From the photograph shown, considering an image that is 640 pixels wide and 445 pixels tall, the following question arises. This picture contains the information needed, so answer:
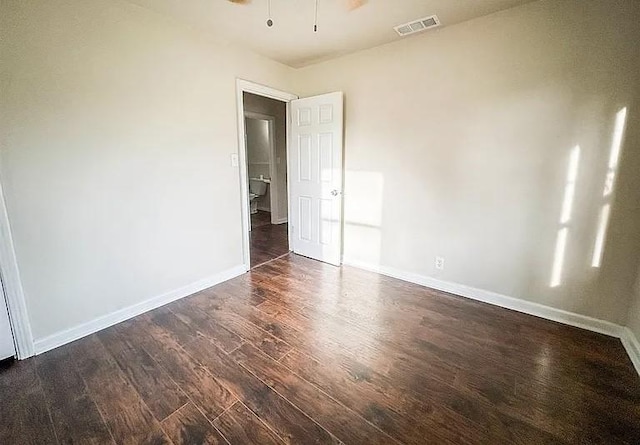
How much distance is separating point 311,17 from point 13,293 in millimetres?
2892

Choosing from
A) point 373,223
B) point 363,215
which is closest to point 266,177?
point 363,215

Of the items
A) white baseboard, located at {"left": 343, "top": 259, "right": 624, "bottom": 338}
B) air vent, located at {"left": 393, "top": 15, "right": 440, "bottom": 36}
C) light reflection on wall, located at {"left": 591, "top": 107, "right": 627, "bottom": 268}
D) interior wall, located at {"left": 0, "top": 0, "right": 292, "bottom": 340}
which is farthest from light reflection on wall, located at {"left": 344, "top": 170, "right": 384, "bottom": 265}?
light reflection on wall, located at {"left": 591, "top": 107, "right": 627, "bottom": 268}

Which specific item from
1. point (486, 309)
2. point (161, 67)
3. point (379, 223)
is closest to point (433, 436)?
point (486, 309)

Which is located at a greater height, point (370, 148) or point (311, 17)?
point (311, 17)

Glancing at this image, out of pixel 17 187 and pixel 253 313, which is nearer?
pixel 17 187

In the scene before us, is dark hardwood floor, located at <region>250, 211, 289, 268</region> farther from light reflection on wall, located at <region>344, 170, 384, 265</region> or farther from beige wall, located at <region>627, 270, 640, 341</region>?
beige wall, located at <region>627, 270, 640, 341</region>

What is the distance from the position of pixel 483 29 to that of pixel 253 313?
3032 millimetres

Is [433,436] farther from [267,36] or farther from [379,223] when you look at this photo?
[267,36]

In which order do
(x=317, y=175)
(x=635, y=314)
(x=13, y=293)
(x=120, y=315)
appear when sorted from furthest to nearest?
(x=317, y=175) → (x=120, y=315) → (x=635, y=314) → (x=13, y=293)

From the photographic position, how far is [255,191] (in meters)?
6.78

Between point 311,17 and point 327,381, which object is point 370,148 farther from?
point 327,381

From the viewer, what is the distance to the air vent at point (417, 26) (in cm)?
237

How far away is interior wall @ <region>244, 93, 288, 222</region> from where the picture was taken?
493 centimetres

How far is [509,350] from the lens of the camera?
195cm
